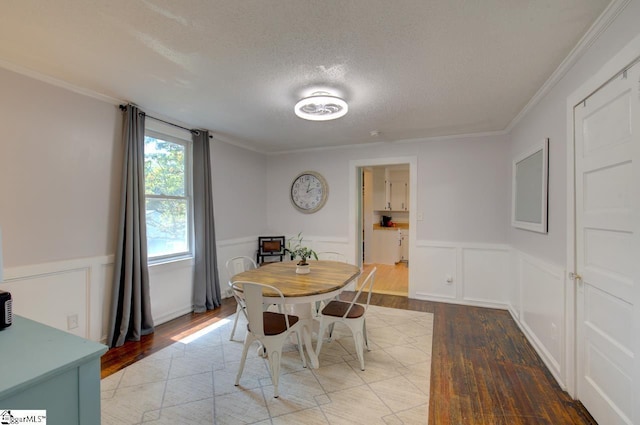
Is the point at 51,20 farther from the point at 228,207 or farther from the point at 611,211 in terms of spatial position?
the point at 611,211

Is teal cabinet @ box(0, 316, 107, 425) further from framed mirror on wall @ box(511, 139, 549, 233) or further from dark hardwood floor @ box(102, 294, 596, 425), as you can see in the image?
framed mirror on wall @ box(511, 139, 549, 233)

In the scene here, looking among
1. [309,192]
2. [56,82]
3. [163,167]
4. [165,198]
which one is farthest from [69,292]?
[309,192]

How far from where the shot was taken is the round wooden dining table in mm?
2109

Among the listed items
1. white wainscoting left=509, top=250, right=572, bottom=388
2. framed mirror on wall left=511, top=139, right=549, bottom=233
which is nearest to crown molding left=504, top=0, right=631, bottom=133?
framed mirror on wall left=511, top=139, right=549, bottom=233

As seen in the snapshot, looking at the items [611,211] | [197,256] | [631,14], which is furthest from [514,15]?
[197,256]

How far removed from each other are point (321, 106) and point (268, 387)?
2356 millimetres

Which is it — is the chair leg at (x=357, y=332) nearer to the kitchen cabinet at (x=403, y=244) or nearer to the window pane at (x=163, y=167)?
the window pane at (x=163, y=167)

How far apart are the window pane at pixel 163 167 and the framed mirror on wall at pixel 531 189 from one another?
13.1 ft

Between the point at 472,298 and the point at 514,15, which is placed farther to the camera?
the point at 472,298

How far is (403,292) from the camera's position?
4.57m

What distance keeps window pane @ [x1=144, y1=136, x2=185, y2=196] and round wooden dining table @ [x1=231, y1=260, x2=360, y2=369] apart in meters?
1.66

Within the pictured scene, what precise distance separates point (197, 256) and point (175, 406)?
206cm

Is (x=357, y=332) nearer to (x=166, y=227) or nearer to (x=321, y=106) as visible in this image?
(x=321, y=106)

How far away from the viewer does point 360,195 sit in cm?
482
